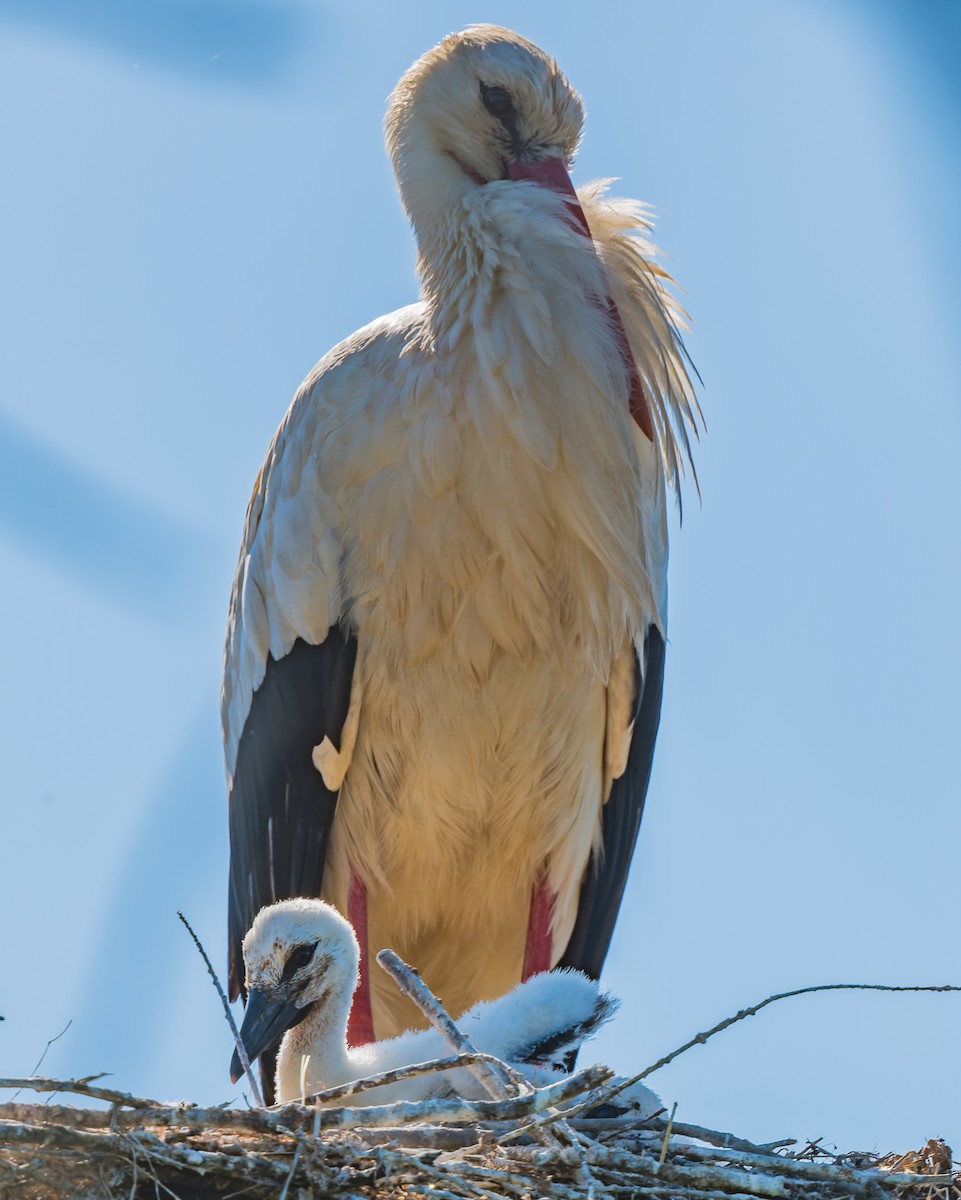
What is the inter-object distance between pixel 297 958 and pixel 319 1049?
0.16m

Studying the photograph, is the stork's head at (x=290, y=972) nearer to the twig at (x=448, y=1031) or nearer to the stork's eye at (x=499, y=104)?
the twig at (x=448, y=1031)

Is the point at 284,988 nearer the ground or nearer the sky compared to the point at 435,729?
nearer the ground

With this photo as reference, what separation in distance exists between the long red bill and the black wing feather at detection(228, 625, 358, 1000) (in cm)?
75

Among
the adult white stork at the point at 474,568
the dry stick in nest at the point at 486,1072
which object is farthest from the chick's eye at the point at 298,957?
the adult white stork at the point at 474,568

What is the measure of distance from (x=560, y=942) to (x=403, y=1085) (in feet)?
3.55

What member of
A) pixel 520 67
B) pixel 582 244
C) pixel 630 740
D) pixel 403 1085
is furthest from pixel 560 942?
pixel 520 67

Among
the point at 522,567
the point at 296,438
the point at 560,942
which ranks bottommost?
the point at 560,942

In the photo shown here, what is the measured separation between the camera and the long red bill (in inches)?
157

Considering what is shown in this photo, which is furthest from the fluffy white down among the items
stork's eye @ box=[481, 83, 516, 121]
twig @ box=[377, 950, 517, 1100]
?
stork's eye @ box=[481, 83, 516, 121]

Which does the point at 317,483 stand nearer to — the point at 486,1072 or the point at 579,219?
the point at 579,219

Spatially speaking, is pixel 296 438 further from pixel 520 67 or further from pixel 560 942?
pixel 560 942

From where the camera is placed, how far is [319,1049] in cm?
337

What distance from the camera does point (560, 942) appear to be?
13.8 ft

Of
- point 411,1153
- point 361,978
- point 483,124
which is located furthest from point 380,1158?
point 483,124
